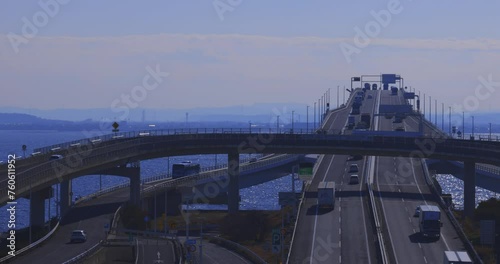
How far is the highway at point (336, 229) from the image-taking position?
2221 inches

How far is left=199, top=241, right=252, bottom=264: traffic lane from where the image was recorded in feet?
193

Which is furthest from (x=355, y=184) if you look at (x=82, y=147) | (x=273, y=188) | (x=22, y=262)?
(x=273, y=188)

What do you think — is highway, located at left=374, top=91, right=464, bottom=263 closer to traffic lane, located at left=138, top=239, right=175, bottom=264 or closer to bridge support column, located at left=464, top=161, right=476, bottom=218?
bridge support column, located at left=464, top=161, right=476, bottom=218

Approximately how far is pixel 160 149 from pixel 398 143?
72.4 feet

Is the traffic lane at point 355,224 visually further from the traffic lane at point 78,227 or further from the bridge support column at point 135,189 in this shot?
the bridge support column at point 135,189

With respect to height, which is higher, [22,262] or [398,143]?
[398,143]

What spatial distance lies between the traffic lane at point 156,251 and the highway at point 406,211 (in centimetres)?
1321

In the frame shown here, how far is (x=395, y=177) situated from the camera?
98750 millimetres

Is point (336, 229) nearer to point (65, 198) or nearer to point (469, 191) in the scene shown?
point (469, 191)

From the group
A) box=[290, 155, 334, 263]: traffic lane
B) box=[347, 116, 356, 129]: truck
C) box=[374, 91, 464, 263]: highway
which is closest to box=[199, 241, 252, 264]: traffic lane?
box=[290, 155, 334, 263]: traffic lane

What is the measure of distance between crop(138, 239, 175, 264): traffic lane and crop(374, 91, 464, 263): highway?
13209 mm

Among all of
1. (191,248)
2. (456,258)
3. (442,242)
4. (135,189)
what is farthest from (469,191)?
(456,258)

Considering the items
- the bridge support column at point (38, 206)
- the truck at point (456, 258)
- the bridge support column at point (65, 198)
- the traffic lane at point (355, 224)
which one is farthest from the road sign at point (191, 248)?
the bridge support column at point (65, 198)

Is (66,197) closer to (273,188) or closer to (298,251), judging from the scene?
(298,251)
